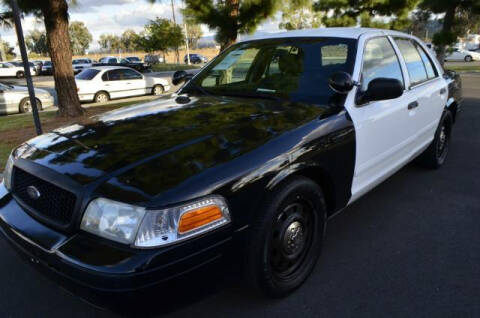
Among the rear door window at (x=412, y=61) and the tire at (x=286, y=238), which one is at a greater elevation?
the rear door window at (x=412, y=61)

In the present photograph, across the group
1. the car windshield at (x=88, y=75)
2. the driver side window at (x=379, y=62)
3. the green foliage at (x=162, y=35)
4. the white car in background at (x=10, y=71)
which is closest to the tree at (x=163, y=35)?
the green foliage at (x=162, y=35)

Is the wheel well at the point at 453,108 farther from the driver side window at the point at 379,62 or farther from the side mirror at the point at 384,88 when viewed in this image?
the side mirror at the point at 384,88

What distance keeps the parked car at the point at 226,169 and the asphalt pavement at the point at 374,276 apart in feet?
0.65

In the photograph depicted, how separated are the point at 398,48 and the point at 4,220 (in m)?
3.54

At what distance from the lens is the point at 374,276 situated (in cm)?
280

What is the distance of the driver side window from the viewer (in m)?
3.23

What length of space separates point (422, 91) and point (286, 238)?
96.5 inches

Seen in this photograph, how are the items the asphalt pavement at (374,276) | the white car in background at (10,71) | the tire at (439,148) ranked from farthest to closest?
the white car in background at (10,71), the tire at (439,148), the asphalt pavement at (374,276)

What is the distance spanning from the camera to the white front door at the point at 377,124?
9.84 ft

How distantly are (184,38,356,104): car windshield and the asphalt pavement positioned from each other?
1259 mm

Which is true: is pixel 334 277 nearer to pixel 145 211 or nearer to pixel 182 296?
pixel 182 296

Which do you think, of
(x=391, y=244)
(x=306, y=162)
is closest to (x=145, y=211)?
(x=306, y=162)

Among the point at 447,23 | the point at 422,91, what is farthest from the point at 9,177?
the point at 447,23

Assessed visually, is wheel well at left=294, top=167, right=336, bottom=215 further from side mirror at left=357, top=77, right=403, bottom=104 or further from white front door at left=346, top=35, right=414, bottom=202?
side mirror at left=357, top=77, right=403, bottom=104
